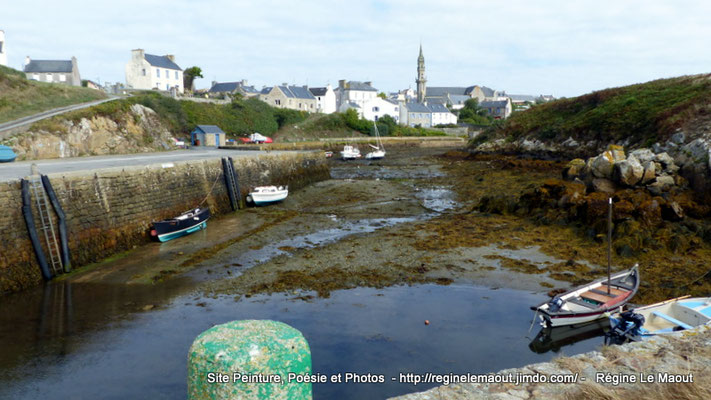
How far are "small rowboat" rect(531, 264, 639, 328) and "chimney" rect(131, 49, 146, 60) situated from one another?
66.0 metres

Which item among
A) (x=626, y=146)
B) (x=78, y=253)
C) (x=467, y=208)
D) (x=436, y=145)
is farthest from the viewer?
(x=436, y=145)

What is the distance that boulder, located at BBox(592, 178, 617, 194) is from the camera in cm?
1978

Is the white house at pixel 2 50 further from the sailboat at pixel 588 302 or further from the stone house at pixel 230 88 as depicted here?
the sailboat at pixel 588 302

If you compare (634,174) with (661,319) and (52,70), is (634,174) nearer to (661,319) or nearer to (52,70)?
(661,319)

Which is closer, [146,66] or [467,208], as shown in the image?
[467,208]

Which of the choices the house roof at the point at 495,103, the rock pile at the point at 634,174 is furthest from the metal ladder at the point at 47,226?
the house roof at the point at 495,103

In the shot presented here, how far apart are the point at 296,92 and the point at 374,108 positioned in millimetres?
15149

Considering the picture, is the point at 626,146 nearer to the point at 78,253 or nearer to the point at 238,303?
the point at 238,303

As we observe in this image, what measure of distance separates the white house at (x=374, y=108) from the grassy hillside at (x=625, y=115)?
3436 centimetres

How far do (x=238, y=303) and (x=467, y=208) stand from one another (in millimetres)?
14814

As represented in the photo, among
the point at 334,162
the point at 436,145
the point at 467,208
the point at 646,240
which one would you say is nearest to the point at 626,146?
the point at 467,208

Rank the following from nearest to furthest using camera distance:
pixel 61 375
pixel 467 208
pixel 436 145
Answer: pixel 61 375, pixel 467 208, pixel 436 145

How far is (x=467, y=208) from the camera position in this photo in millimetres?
23500

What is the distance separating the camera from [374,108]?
89125 mm
